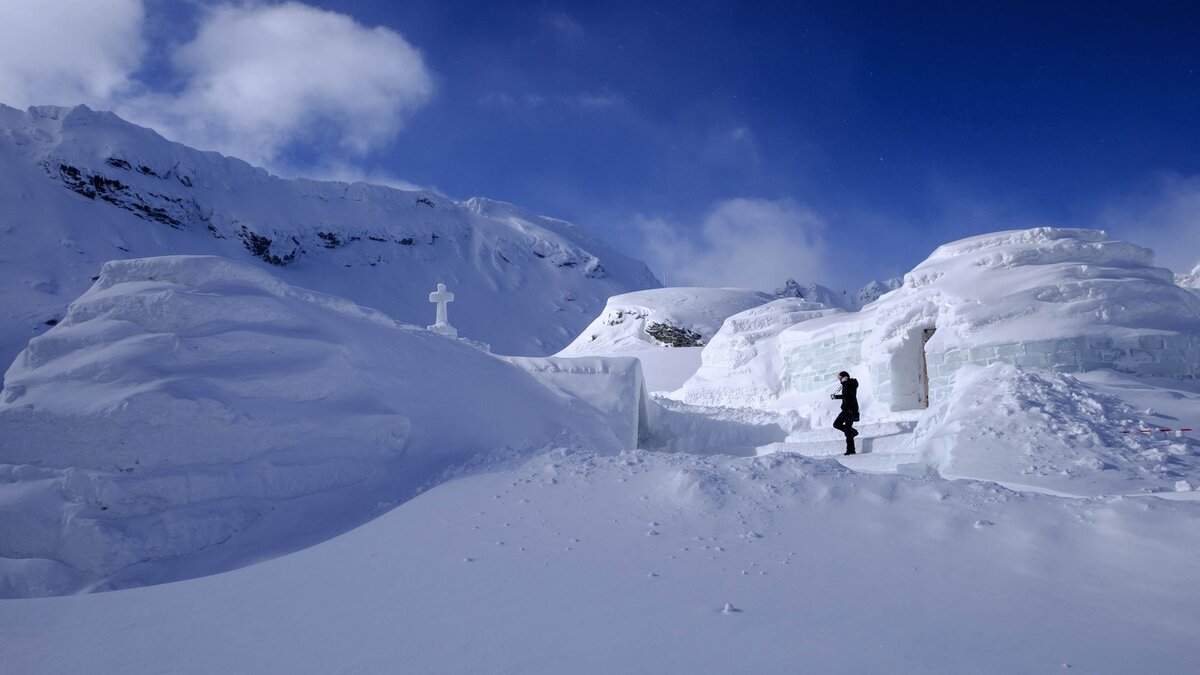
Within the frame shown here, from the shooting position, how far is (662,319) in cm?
2886

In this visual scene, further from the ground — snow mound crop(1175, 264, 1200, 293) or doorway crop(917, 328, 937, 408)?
snow mound crop(1175, 264, 1200, 293)

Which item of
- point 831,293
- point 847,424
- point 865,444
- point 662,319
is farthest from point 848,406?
point 831,293

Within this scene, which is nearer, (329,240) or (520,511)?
(520,511)

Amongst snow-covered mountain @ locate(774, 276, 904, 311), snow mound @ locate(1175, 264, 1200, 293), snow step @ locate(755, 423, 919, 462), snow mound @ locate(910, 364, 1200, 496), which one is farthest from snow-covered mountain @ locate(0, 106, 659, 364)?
snow mound @ locate(1175, 264, 1200, 293)

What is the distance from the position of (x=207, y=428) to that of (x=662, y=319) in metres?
24.2

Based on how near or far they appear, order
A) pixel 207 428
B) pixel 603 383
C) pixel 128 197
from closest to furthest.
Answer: pixel 207 428, pixel 603 383, pixel 128 197

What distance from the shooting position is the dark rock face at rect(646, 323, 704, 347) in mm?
28188

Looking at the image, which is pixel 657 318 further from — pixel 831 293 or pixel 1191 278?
pixel 831 293

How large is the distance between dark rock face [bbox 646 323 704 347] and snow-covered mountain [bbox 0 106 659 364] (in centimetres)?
2290

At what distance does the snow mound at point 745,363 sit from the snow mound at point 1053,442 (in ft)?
28.3

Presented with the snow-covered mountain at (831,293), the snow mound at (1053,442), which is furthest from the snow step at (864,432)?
the snow-covered mountain at (831,293)

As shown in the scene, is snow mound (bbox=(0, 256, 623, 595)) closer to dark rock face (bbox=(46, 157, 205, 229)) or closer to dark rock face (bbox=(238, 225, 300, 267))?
dark rock face (bbox=(46, 157, 205, 229))

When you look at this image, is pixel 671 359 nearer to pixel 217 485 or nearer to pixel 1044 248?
pixel 1044 248

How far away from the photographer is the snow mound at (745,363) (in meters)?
17.9
